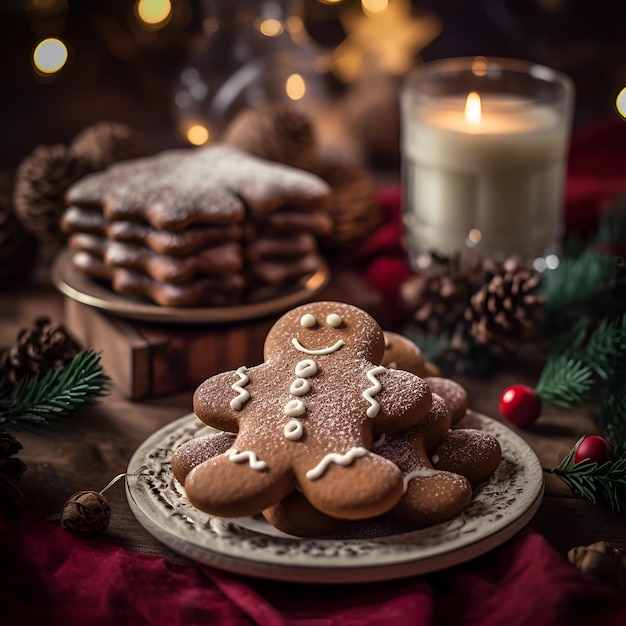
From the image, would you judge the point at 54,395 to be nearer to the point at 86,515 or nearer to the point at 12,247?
the point at 86,515

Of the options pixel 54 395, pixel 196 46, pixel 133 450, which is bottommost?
pixel 133 450

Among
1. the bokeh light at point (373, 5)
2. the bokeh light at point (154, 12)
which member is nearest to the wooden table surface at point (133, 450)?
the bokeh light at point (154, 12)

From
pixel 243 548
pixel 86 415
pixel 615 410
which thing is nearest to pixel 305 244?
pixel 86 415

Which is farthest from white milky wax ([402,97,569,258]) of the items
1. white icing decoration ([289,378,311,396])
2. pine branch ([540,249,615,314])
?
white icing decoration ([289,378,311,396])

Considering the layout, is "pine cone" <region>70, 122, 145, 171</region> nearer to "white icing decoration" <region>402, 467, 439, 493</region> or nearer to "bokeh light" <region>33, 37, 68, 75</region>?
"bokeh light" <region>33, 37, 68, 75</region>

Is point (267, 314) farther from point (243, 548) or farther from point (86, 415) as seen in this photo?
point (243, 548)

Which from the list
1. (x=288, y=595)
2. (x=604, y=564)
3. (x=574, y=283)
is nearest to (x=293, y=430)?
(x=288, y=595)

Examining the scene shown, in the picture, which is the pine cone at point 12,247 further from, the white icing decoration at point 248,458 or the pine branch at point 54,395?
the white icing decoration at point 248,458

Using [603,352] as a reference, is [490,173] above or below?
above
